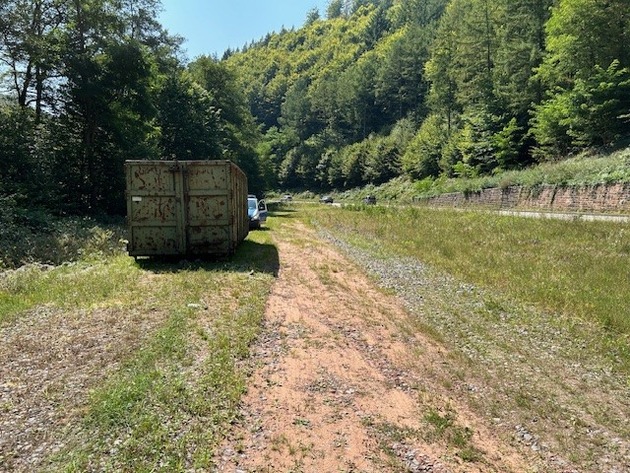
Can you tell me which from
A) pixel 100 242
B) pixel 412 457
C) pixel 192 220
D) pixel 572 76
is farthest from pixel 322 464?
pixel 572 76

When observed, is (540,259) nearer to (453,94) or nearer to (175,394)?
(175,394)

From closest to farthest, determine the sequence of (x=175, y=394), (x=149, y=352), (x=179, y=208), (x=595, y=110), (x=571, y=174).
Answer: (x=175, y=394) → (x=149, y=352) → (x=179, y=208) → (x=571, y=174) → (x=595, y=110)

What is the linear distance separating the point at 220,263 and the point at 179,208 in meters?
1.87

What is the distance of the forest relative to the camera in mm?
21359

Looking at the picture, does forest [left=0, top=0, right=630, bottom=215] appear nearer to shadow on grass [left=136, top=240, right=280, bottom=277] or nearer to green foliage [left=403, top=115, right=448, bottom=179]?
green foliage [left=403, top=115, right=448, bottom=179]

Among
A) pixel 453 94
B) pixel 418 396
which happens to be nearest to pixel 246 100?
pixel 453 94

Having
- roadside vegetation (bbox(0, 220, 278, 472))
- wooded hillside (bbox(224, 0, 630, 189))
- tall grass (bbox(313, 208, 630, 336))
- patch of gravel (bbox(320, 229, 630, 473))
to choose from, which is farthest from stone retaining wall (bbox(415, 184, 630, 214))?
roadside vegetation (bbox(0, 220, 278, 472))

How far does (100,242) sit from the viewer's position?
14.1 metres

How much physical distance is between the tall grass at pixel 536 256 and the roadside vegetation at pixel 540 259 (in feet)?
0.05

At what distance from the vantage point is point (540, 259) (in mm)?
12492

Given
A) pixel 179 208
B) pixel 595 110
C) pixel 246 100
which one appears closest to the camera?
pixel 179 208

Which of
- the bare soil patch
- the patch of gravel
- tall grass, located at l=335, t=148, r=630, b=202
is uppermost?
tall grass, located at l=335, t=148, r=630, b=202

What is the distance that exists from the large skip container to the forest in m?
8.24

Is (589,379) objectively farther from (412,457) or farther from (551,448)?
(412,457)
